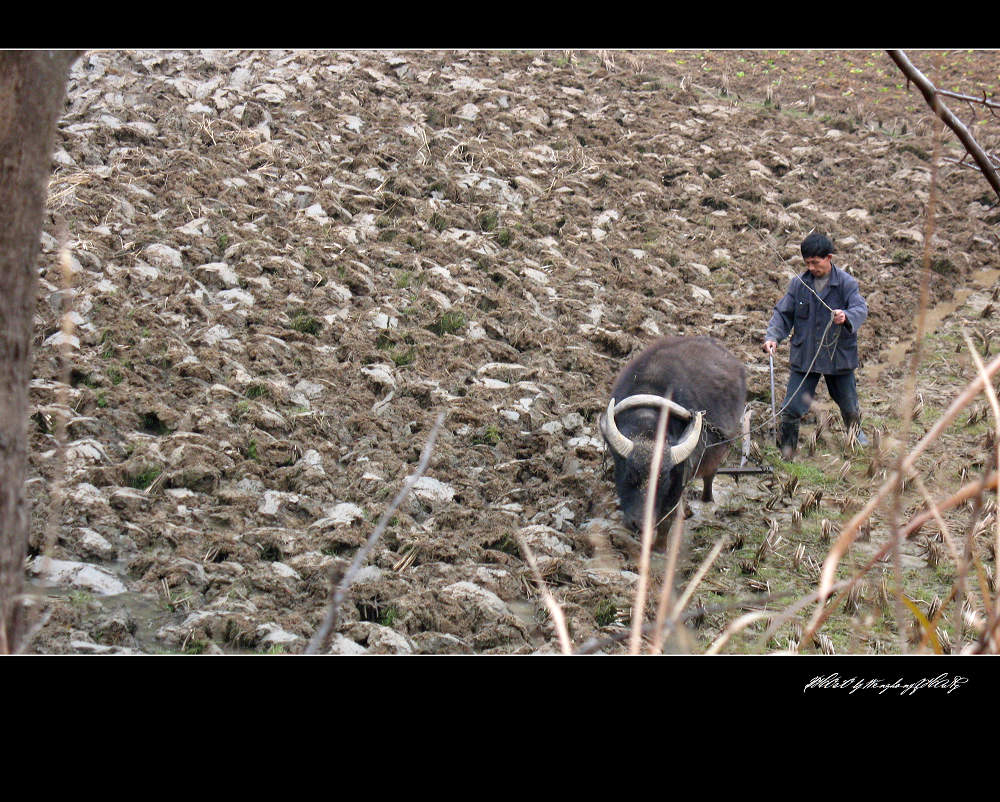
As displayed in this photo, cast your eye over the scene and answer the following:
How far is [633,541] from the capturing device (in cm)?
530

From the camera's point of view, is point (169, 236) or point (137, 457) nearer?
point (137, 457)

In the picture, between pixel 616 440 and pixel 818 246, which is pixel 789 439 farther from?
pixel 616 440

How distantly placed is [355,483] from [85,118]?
219 inches

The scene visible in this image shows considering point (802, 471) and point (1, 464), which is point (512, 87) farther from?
point (1, 464)

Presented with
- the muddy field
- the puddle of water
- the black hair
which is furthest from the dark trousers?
the puddle of water

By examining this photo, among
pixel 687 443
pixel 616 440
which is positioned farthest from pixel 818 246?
pixel 616 440

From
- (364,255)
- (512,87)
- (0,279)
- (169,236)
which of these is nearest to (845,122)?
(512,87)

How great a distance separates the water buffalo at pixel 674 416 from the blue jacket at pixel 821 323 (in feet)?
1.86

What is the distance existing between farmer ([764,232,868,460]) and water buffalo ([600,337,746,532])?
1.48ft

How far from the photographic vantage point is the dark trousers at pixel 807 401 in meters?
6.38

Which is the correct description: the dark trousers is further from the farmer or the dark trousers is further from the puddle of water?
the puddle of water

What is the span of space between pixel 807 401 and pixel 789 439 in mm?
290

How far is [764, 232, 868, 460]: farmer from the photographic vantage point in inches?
239

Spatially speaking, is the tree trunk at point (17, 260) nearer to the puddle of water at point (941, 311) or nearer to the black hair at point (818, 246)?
the black hair at point (818, 246)
